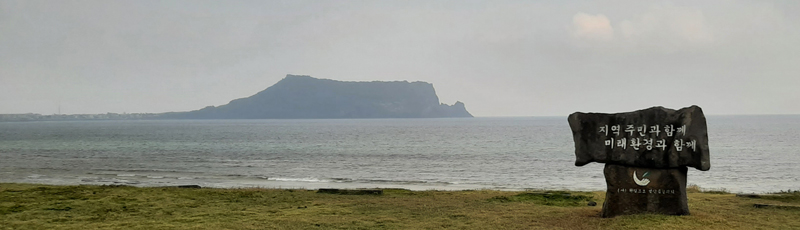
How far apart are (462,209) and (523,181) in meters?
18.5

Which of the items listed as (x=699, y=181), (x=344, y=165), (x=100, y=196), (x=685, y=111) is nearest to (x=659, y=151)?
(x=685, y=111)

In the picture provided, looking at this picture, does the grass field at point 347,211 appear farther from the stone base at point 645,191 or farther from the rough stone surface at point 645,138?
Result: the rough stone surface at point 645,138

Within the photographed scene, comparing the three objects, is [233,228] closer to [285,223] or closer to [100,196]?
[285,223]

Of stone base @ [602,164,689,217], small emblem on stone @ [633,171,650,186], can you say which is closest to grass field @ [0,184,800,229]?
stone base @ [602,164,689,217]

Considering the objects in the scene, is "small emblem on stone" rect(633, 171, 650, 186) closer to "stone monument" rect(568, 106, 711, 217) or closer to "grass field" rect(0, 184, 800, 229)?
"stone monument" rect(568, 106, 711, 217)

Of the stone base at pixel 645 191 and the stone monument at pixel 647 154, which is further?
the stone base at pixel 645 191

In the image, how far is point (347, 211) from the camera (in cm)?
1452

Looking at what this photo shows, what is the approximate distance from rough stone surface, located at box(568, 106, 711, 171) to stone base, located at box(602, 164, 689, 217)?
0.20 metres

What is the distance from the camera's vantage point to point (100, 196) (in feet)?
56.4

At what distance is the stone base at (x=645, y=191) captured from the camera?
12930mm

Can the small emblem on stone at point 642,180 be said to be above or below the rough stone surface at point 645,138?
below

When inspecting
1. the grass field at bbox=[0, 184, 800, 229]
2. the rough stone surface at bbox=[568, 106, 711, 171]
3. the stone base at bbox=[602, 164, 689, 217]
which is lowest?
the grass field at bbox=[0, 184, 800, 229]

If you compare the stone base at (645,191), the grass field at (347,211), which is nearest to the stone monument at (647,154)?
the stone base at (645,191)

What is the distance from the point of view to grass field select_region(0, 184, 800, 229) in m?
12.4
